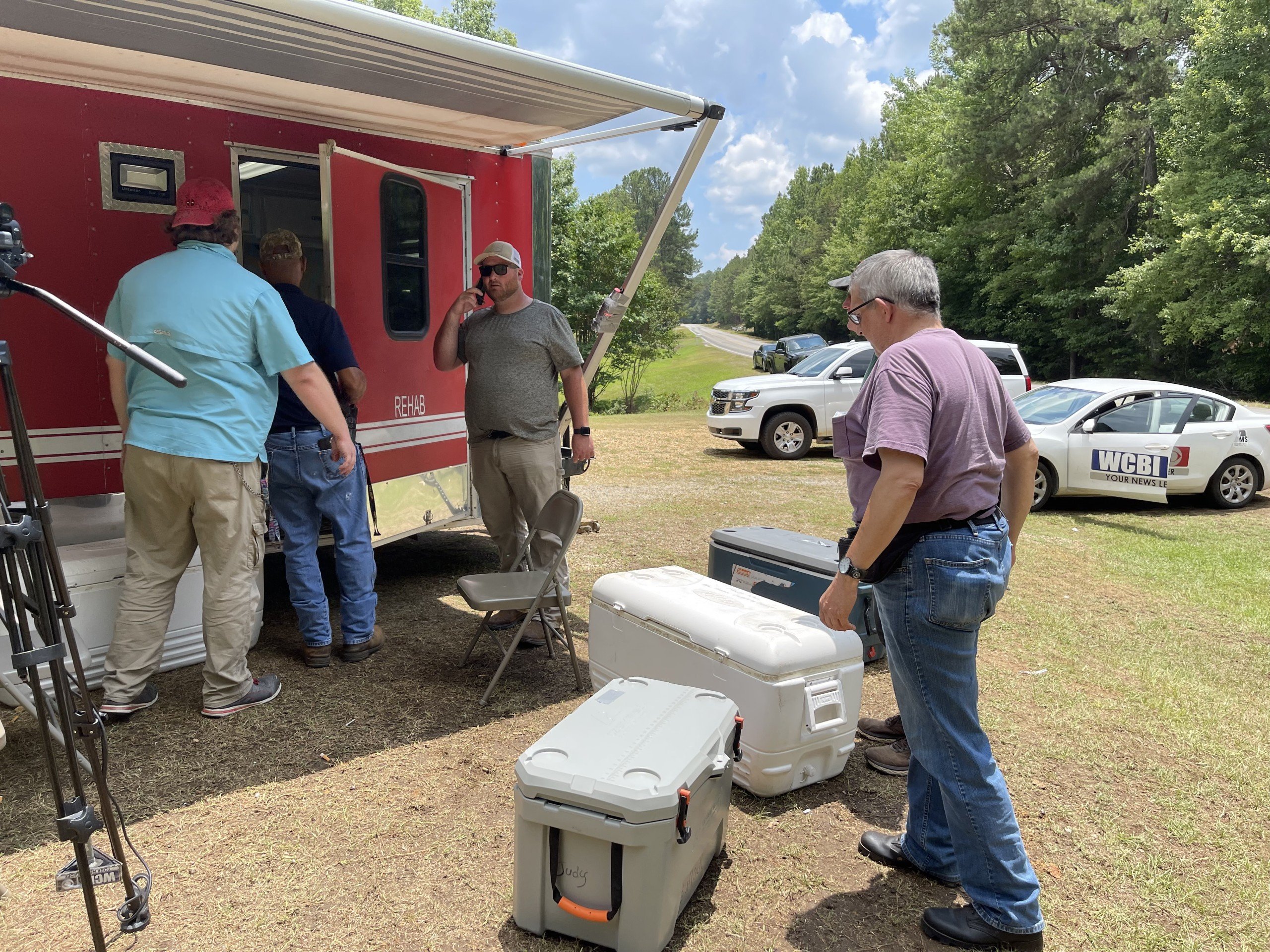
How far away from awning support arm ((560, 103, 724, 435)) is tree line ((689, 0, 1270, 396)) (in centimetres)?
1918

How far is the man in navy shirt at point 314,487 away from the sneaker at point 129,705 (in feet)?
2.34

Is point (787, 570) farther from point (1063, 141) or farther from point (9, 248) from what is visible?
point (1063, 141)

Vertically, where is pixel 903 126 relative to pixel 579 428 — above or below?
above

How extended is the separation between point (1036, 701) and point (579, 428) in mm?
2652

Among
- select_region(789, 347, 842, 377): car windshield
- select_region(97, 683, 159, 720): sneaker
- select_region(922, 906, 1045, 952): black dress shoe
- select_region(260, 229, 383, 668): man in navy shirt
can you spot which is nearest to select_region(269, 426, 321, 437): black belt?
select_region(260, 229, 383, 668): man in navy shirt

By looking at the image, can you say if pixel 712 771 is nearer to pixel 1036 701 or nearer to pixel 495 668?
pixel 495 668

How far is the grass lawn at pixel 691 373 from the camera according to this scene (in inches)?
1517

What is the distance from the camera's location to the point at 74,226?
13.3 feet

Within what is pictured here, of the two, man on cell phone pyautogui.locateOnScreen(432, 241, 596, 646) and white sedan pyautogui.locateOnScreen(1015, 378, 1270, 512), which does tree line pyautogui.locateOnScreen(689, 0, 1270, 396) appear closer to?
white sedan pyautogui.locateOnScreen(1015, 378, 1270, 512)

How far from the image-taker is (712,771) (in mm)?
2514

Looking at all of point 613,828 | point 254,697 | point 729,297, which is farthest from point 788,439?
point 729,297

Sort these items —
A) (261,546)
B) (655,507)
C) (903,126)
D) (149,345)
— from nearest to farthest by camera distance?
(149,345), (261,546), (655,507), (903,126)

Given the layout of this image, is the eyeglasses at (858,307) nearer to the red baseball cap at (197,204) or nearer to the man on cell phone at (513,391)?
the man on cell phone at (513,391)

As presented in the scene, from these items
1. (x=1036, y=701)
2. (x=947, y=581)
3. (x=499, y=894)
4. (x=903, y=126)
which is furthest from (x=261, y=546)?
(x=903, y=126)
